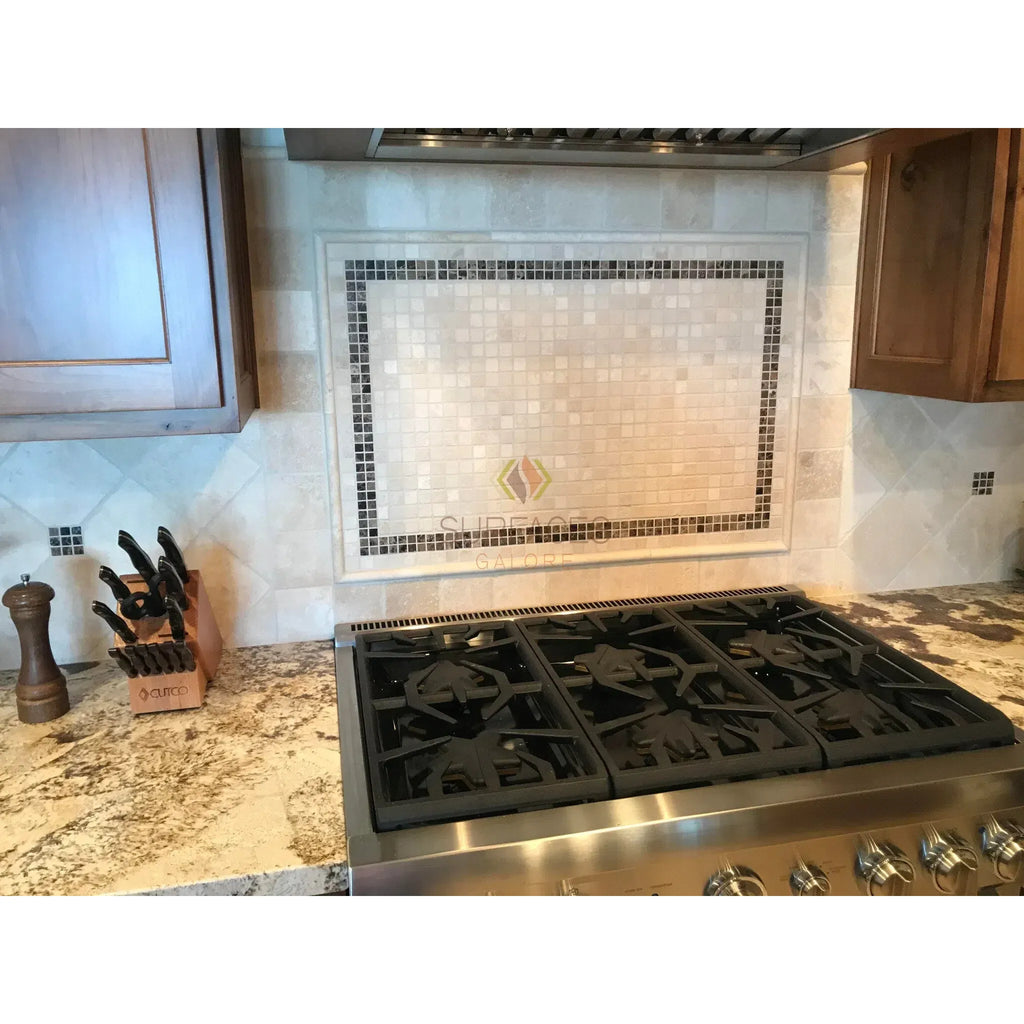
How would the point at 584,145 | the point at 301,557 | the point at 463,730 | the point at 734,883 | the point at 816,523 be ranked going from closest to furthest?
1. the point at 734,883
2. the point at 463,730
3. the point at 584,145
4. the point at 301,557
5. the point at 816,523

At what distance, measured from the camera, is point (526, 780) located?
1.12 m

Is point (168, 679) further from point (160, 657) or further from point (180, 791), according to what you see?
point (180, 791)

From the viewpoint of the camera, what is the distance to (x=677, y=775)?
1.12 meters

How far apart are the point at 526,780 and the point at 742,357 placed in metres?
1.02

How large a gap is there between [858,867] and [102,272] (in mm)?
1330

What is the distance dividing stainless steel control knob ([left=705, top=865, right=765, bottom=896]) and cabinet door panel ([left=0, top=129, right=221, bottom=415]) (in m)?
0.98

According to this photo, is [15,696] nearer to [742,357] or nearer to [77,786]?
[77,786]

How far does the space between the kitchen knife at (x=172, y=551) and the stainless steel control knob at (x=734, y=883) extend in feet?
3.11

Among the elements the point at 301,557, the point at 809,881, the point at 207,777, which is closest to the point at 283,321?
the point at 301,557

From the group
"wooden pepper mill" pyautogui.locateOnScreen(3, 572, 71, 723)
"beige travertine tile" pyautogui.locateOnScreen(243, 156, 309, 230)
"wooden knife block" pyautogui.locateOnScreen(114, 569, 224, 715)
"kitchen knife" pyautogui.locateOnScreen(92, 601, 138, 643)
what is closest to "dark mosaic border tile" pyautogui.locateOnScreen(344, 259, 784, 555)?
"beige travertine tile" pyautogui.locateOnScreen(243, 156, 309, 230)

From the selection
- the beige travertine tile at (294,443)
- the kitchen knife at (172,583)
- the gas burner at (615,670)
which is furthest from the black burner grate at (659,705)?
the kitchen knife at (172,583)

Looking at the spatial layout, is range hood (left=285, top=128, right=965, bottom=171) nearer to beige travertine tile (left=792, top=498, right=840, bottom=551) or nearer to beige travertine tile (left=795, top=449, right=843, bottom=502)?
beige travertine tile (left=795, top=449, right=843, bottom=502)

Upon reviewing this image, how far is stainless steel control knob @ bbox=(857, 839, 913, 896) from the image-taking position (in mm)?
1102

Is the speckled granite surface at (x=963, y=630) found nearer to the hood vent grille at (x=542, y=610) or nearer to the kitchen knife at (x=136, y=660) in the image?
the hood vent grille at (x=542, y=610)
